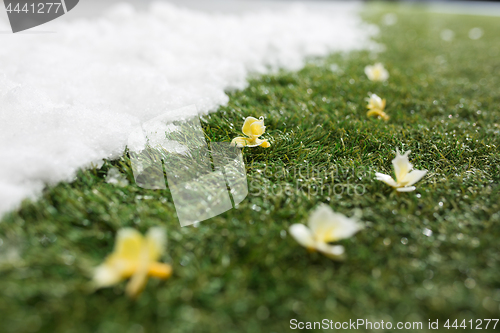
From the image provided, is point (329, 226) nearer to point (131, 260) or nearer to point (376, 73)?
point (131, 260)

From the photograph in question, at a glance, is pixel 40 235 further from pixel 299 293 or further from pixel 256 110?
pixel 256 110

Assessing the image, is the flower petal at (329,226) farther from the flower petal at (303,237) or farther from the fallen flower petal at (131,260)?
the fallen flower petal at (131,260)

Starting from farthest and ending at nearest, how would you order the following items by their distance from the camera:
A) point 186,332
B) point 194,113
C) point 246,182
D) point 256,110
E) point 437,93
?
point 437,93, point 256,110, point 194,113, point 246,182, point 186,332

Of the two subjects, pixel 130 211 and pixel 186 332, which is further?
pixel 130 211

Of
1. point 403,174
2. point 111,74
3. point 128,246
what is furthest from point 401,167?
point 111,74

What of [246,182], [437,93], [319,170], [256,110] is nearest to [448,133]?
[437,93]

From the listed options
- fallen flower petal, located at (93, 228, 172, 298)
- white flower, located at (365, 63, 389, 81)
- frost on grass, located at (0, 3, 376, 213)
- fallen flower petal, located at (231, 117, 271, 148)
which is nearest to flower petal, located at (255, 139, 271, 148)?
fallen flower petal, located at (231, 117, 271, 148)

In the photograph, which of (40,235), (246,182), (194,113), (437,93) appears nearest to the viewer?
(40,235)
